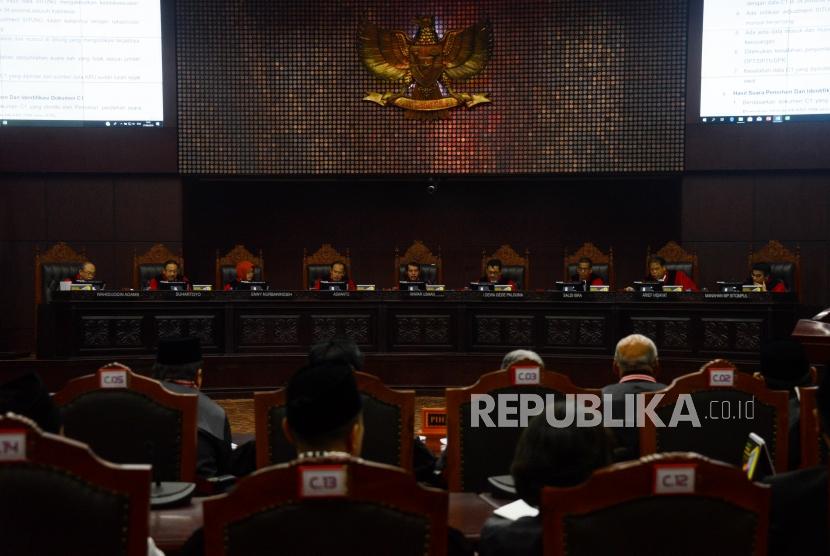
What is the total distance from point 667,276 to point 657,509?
671 centimetres

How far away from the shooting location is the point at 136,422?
7.34ft

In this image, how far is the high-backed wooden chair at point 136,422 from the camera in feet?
7.32

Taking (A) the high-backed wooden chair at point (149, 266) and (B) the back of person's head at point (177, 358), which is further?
(A) the high-backed wooden chair at point (149, 266)

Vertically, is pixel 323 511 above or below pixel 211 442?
above

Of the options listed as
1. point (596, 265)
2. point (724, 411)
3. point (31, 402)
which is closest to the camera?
point (31, 402)

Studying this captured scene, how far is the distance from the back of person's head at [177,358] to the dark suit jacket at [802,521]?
2.14m

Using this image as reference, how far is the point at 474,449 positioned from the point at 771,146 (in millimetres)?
7474

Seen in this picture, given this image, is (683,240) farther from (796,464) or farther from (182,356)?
(182,356)

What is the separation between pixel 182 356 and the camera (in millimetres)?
2896

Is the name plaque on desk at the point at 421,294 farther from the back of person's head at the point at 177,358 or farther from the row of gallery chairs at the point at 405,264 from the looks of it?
the back of person's head at the point at 177,358

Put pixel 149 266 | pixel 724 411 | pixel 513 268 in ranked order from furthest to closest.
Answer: pixel 513 268
pixel 149 266
pixel 724 411

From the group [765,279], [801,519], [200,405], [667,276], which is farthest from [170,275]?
[801,519]

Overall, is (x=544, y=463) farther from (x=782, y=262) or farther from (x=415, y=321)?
(x=782, y=262)

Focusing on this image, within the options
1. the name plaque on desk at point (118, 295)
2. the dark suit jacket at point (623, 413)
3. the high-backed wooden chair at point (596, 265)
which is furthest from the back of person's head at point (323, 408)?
the high-backed wooden chair at point (596, 265)
